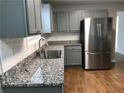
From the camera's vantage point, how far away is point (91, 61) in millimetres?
4641

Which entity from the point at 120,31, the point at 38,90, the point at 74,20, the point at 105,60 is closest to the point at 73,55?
the point at 105,60

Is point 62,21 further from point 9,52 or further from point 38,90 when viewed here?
point 38,90

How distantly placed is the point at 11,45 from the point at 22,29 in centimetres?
52

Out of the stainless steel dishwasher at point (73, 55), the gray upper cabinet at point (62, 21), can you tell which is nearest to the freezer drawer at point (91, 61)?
the stainless steel dishwasher at point (73, 55)

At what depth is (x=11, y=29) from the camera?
1.37m

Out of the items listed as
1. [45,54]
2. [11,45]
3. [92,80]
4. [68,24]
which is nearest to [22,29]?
[11,45]

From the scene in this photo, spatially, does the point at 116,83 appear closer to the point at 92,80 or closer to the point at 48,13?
the point at 92,80

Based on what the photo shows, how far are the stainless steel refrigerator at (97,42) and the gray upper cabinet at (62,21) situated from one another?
830mm

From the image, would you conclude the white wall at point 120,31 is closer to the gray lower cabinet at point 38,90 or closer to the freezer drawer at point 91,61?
the freezer drawer at point 91,61

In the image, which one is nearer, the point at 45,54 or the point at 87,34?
the point at 45,54

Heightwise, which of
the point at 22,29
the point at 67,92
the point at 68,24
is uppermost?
the point at 68,24

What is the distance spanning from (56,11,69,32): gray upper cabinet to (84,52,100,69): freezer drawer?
1263 mm

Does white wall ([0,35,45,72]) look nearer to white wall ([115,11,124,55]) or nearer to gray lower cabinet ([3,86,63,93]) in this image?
gray lower cabinet ([3,86,63,93])

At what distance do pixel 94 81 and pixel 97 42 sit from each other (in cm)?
141
